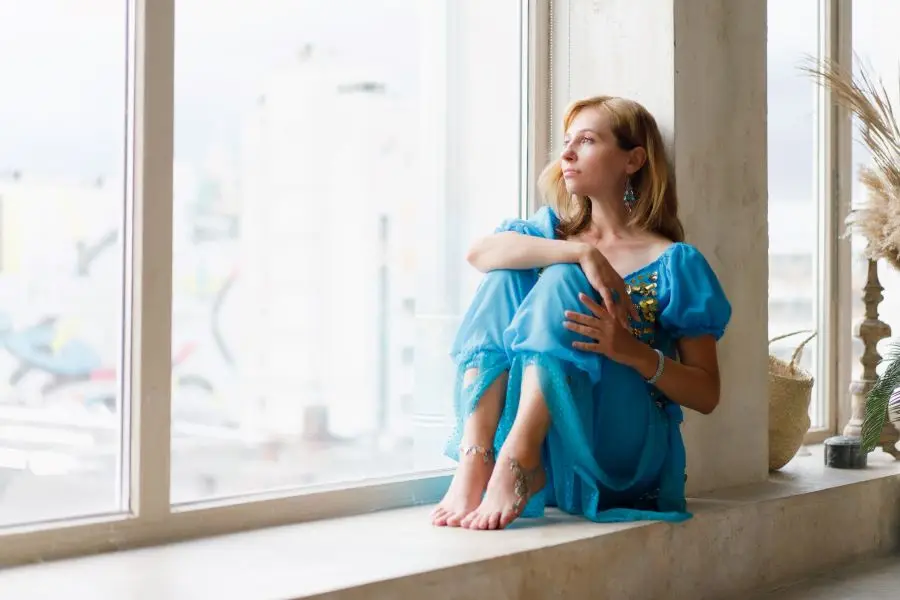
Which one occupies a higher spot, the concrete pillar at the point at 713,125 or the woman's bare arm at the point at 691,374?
the concrete pillar at the point at 713,125

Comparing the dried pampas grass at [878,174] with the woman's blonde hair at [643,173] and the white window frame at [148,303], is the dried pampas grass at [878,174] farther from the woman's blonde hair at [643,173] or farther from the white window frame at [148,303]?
the white window frame at [148,303]

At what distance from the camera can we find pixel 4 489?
1799 mm

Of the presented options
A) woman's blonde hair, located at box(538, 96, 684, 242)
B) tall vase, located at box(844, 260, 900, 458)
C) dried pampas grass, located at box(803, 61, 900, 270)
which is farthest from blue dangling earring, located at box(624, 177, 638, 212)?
tall vase, located at box(844, 260, 900, 458)

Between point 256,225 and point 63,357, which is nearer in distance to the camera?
point 63,357

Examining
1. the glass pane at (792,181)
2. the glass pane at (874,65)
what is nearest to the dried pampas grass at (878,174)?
the glass pane at (792,181)

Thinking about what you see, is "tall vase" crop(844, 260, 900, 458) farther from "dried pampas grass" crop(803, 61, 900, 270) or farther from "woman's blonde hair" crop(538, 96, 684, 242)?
"woman's blonde hair" crop(538, 96, 684, 242)

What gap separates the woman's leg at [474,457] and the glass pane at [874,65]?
6.17ft

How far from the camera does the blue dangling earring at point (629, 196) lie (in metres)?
2.44

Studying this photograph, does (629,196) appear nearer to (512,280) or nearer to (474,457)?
(512,280)

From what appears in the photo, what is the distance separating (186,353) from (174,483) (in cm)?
23

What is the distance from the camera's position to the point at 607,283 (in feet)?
6.98

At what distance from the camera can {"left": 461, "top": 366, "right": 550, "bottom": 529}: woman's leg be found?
Answer: 2033 mm

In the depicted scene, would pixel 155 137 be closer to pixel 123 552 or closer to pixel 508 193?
pixel 123 552

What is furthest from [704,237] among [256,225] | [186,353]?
[186,353]
